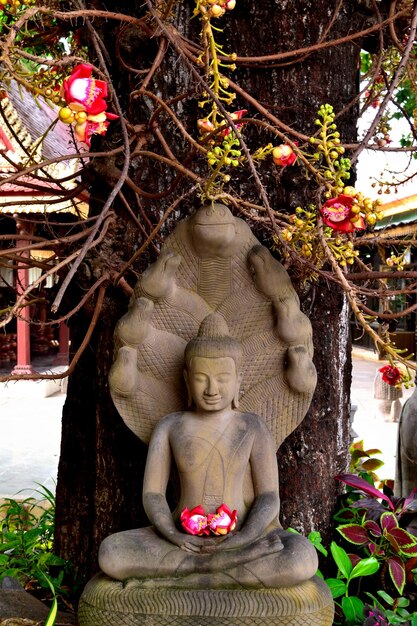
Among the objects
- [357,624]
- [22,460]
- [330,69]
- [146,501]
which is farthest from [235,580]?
[22,460]

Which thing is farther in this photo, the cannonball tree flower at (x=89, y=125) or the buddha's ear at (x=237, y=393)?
the buddha's ear at (x=237, y=393)

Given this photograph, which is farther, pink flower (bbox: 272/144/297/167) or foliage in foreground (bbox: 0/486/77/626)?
foliage in foreground (bbox: 0/486/77/626)

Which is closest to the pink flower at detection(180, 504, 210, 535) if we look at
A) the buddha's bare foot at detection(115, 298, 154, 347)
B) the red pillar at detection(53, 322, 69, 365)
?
the buddha's bare foot at detection(115, 298, 154, 347)

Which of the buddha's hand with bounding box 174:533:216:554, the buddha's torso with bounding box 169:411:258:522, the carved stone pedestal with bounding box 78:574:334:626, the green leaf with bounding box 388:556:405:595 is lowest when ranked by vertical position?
the green leaf with bounding box 388:556:405:595

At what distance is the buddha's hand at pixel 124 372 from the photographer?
225 cm

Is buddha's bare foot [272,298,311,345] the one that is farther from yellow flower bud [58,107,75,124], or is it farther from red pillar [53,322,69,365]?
red pillar [53,322,69,365]

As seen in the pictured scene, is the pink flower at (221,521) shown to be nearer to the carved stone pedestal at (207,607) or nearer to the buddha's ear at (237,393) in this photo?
the carved stone pedestal at (207,607)

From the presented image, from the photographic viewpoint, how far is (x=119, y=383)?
2.25m

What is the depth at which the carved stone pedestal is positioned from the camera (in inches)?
73.5

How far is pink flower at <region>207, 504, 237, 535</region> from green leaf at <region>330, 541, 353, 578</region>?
54 cm

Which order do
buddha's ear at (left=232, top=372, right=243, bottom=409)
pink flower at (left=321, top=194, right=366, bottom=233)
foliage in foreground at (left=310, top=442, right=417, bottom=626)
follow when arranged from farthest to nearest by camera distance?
foliage in foreground at (left=310, top=442, right=417, bottom=626), buddha's ear at (left=232, top=372, right=243, bottom=409), pink flower at (left=321, top=194, right=366, bottom=233)

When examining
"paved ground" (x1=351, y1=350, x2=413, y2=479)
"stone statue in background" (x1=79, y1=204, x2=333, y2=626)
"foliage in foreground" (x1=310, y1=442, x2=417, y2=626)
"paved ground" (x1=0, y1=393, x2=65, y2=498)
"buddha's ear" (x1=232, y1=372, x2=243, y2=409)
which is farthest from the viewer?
"paved ground" (x1=351, y1=350, x2=413, y2=479)

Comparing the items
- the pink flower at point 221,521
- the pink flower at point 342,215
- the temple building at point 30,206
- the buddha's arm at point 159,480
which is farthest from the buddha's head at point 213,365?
the temple building at point 30,206

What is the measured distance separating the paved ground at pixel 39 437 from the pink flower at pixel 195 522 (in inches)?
115
